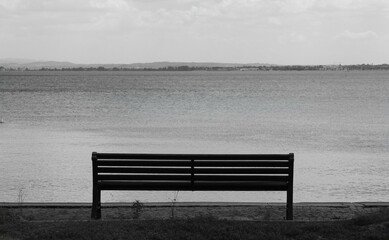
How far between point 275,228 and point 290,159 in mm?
1287

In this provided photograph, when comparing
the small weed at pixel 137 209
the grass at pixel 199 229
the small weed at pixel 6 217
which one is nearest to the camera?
the grass at pixel 199 229

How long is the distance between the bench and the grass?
742 millimetres

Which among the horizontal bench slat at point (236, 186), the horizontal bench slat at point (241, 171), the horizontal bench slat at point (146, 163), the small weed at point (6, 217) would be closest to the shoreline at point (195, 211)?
the small weed at point (6, 217)

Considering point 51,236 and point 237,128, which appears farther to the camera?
point 237,128

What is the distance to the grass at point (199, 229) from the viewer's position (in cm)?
677

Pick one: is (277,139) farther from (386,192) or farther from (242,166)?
(242,166)

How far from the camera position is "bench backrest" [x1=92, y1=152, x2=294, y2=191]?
317 inches

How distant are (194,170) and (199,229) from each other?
1290 millimetres

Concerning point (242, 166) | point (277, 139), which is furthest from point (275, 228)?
point (277, 139)

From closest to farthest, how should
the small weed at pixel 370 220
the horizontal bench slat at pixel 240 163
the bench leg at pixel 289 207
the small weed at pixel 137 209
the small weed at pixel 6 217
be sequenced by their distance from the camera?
the small weed at pixel 370 220 → the small weed at pixel 6 217 → the horizontal bench slat at pixel 240 163 → the bench leg at pixel 289 207 → the small weed at pixel 137 209

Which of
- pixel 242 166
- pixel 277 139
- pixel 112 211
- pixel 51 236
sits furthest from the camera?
pixel 277 139

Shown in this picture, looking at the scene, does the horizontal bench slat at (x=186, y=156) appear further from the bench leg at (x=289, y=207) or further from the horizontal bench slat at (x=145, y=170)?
the bench leg at (x=289, y=207)

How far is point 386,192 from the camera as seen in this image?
16.0 m

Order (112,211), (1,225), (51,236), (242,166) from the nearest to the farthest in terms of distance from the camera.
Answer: (51,236)
(1,225)
(242,166)
(112,211)
